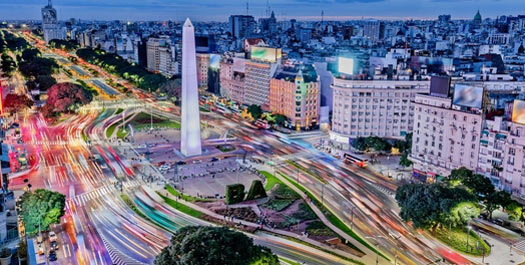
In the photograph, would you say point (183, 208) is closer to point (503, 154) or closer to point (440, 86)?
point (503, 154)

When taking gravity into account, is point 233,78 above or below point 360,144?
above

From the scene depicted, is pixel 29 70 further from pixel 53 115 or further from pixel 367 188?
pixel 367 188

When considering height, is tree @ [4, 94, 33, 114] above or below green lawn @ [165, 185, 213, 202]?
above

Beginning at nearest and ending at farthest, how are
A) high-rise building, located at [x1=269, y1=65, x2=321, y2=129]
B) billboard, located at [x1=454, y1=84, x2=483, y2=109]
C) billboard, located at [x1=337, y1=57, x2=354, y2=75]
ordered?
billboard, located at [x1=454, y1=84, x2=483, y2=109] → billboard, located at [x1=337, y1=57, x2=354, y2=75] → high-rise building, located at [x1=269, y1=65, x2=321, y2=129]

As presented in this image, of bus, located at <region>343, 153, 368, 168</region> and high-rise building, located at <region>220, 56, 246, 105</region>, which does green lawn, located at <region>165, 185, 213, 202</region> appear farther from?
high-rise building, located at <region>220, 56, 246, 105</region>

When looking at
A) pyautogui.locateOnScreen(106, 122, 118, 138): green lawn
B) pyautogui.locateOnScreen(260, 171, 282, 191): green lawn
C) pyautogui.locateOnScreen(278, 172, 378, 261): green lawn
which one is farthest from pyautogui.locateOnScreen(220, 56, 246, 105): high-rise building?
pyautogui.locateOnScreen(278, 172, 378, 261): green lawn

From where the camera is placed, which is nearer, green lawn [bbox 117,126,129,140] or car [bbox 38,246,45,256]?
car [bbox 38,246,45,256]

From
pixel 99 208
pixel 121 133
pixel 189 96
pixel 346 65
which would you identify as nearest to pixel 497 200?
pixel 346 65
